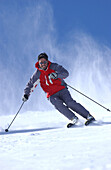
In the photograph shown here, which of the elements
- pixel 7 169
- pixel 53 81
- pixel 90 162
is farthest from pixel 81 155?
pixel 53 81

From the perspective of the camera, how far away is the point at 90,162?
6.09 ft

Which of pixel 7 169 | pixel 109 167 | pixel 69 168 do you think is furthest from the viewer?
pixel 7 169

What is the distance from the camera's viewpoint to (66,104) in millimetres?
6641

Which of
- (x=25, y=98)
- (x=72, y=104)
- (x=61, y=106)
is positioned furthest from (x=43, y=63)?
(x=72, y=104)

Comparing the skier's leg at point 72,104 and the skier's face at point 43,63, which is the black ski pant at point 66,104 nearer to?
the skier's leg at point 72,104

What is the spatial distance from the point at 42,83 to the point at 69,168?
203 inches

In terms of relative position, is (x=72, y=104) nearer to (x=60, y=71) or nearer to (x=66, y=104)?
(x=66, y=104)

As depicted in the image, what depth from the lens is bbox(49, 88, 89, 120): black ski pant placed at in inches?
249

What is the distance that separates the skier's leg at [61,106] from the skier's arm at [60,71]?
0.69 metres

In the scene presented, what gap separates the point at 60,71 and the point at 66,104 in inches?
42.3

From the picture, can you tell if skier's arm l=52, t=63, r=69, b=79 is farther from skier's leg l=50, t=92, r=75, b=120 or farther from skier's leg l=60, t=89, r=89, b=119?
skier's leg l=50, t=92, r=75, b=120

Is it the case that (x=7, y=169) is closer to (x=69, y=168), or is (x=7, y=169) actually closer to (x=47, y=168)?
(x=47, y=168)

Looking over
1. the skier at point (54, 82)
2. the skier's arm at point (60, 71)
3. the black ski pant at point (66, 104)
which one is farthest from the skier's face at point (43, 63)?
the black ski pant at point (66, 104)

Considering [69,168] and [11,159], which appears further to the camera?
[11,159]
